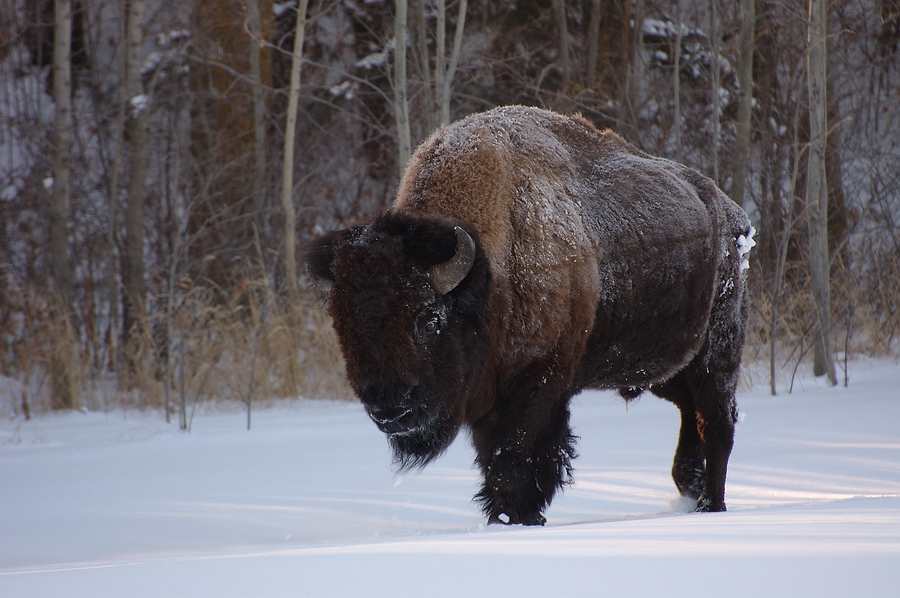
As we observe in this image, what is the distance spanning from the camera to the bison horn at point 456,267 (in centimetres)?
312

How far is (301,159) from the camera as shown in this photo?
14.8 m

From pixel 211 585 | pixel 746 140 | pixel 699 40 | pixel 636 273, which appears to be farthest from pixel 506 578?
pixel 699 40

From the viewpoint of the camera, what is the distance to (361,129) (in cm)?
1528

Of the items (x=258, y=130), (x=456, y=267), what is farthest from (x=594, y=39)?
(x=456, y=267)

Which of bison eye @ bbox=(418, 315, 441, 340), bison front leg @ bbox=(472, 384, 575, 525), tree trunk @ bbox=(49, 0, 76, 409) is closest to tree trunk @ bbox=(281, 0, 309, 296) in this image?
tree trunk @ bbox=(49, 0, 76, 409)

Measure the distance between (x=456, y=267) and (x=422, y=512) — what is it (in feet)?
5.10

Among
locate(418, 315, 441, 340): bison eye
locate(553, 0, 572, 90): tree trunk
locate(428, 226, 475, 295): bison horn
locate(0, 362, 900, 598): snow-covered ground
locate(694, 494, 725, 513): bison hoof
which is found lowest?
locate(694, 494, 725, 513): bison hoof

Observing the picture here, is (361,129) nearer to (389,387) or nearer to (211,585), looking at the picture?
(389,387)

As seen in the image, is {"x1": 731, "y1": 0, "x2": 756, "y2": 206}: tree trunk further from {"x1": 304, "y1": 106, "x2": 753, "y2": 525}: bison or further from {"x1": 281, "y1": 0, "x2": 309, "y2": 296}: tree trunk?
{"x1": 281, "y1": 0, "x2": 309, "y2": 296}: tree trunk

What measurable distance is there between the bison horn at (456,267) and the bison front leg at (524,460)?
0.70 metres

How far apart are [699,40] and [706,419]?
10.1 m

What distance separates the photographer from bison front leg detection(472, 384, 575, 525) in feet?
11.2

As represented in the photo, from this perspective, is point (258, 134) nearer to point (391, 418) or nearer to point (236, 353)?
point (236, 353)

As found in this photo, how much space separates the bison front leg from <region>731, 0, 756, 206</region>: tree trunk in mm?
6164
